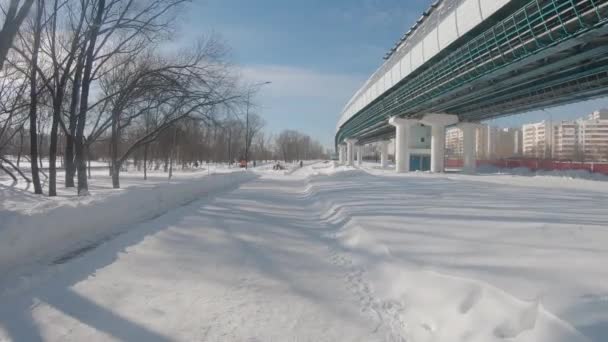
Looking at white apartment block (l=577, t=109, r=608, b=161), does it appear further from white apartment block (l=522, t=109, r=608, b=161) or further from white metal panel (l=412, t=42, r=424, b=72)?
white metal panel (l=412, t=42, r=424, b=72)

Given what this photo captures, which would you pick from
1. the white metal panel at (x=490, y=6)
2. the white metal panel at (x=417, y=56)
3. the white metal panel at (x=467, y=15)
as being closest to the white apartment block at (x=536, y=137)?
the white metal panel at (x=417, y=56)

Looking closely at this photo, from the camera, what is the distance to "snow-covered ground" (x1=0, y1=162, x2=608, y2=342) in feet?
11.5

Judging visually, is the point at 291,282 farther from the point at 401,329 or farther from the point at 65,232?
the point at 65,232

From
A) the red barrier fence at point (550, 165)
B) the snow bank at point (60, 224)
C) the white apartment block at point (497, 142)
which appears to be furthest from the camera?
the white apartment block at point (497, 142)

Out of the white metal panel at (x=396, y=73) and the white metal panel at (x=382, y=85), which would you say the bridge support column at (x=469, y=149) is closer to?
the white metal panel at (x=382, y=85)

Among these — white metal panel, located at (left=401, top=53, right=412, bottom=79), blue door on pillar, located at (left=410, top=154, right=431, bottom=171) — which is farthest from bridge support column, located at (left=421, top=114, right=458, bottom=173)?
blue door on pillar, located at (left=410, top=154, right=431, bottom=171)

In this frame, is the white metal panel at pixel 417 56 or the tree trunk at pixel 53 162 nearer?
the tree trunk at pixel 53 162

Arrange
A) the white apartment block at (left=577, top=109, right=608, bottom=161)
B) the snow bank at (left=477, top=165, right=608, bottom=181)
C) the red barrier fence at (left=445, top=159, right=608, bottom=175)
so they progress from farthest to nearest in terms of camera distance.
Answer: the white apartment block at (left=577, top=109, right=608, bottom=161), the red barrier fence at (left=445, top=159, right=608, bottom=175), the snow bank at (left=477, top=165, right=608, bottom=181)

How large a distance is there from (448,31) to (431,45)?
2.52 m

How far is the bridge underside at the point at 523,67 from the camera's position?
1541 centimetres

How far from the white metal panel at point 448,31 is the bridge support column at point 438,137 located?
16.3 metres

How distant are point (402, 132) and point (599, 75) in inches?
793

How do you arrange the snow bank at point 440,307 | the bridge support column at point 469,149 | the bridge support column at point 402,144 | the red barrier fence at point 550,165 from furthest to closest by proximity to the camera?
1. the bridge support column at point 402,144
2. the bridge support column at point 469,149
3. the red barrier fence at point 550,165
4. the snow bank at point 440,307

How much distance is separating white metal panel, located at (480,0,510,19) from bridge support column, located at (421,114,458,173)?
21.1 meters
